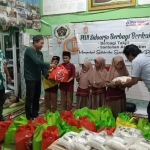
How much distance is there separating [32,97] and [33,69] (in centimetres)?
A: 41

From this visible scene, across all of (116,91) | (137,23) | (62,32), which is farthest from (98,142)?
(62,32)

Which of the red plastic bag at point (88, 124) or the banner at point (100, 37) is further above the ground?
the banner at point (100, 37)

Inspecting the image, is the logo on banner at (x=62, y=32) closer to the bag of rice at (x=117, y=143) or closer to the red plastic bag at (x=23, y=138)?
the red plastic bag at (x=23, y=138)

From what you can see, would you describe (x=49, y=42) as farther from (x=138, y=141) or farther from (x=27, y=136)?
(x=138, y=141)

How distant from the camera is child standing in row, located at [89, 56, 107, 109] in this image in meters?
2.63

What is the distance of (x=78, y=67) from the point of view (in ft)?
12.0

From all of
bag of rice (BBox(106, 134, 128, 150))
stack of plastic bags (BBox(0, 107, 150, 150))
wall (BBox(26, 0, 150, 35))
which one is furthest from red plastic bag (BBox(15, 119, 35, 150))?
wall (BBox(26, 0, 150, 35))

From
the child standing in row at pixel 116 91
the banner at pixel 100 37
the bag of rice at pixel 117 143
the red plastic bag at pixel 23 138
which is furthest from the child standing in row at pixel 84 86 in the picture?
the bag of rice at pixel 117 143

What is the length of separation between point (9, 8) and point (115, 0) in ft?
5.94

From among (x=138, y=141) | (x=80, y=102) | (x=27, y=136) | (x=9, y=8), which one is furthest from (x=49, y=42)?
(x=138, y=141)

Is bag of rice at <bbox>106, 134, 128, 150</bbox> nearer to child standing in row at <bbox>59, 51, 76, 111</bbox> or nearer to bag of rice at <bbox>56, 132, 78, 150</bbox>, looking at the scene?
bag of rice at <bbox>56, 132, 78, 150</bbox>

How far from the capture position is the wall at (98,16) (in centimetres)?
305

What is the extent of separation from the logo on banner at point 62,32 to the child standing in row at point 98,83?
1282mm

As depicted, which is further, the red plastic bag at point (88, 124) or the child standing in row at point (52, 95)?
the child standing in row at point (52, 95)
